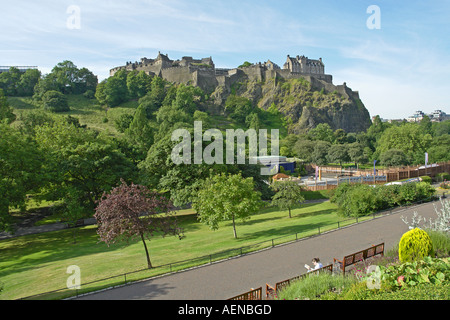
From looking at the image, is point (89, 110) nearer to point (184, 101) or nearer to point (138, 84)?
point (138, 84)

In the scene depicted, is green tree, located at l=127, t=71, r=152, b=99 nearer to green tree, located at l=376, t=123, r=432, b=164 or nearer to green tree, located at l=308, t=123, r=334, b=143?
green tree, located at l=308, t=123, r=334, b=143

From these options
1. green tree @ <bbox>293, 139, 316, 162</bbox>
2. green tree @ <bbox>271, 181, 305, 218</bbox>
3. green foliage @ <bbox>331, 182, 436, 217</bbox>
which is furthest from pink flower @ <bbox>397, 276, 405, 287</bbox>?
green tree @ <bbox>293, 139, 316, 162</bbox>

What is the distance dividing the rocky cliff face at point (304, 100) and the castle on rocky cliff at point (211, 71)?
2636mm

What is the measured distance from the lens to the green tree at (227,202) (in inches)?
779

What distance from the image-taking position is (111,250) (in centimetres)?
1984

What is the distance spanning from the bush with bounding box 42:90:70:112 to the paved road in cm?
8173

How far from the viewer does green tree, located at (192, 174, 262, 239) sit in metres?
19.8

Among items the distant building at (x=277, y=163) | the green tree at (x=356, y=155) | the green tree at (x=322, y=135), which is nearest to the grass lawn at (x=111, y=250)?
the distant building at (x=277, y=163)

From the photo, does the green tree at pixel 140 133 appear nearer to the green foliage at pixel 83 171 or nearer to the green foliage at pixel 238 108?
the green foliage at pixel 83 171

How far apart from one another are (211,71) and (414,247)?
362ft

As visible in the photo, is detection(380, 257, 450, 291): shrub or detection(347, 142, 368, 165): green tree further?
detection(347, 142, 368, 165): green tree

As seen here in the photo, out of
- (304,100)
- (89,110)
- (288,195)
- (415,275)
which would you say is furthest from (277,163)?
(304,100)
